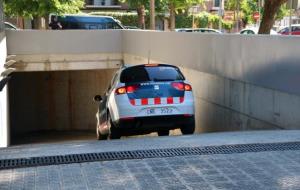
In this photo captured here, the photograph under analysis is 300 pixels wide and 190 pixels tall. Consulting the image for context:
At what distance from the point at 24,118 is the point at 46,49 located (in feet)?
22.4

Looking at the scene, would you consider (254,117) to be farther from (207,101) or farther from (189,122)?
(207,101)

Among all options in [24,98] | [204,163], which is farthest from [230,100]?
[24,98]

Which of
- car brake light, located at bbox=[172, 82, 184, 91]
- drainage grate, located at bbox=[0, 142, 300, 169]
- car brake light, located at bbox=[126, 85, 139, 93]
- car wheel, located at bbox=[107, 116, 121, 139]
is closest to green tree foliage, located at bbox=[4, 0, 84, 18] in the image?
car wheel, located at bbox=[107, 116, 121, 139]

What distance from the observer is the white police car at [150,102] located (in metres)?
10.2

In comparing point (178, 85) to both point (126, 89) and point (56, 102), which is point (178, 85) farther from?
point (56, 102)

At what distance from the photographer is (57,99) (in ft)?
88.8

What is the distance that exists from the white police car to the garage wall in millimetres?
15391

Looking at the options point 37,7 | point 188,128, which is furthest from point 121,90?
point 37,7

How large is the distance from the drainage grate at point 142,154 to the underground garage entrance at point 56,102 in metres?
19.4

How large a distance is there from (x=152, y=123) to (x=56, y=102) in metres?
17.4

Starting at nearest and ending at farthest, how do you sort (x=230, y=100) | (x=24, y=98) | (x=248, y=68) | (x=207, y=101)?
(x=248, y=68)
(x=230, y=100)
(x=207, y=101)
(x=24, y=98)

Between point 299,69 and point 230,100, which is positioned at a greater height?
point 299,69

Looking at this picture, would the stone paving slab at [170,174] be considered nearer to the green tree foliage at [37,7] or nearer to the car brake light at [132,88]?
the car brake light at [132,88]

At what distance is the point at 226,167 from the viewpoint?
5547 millimetres
